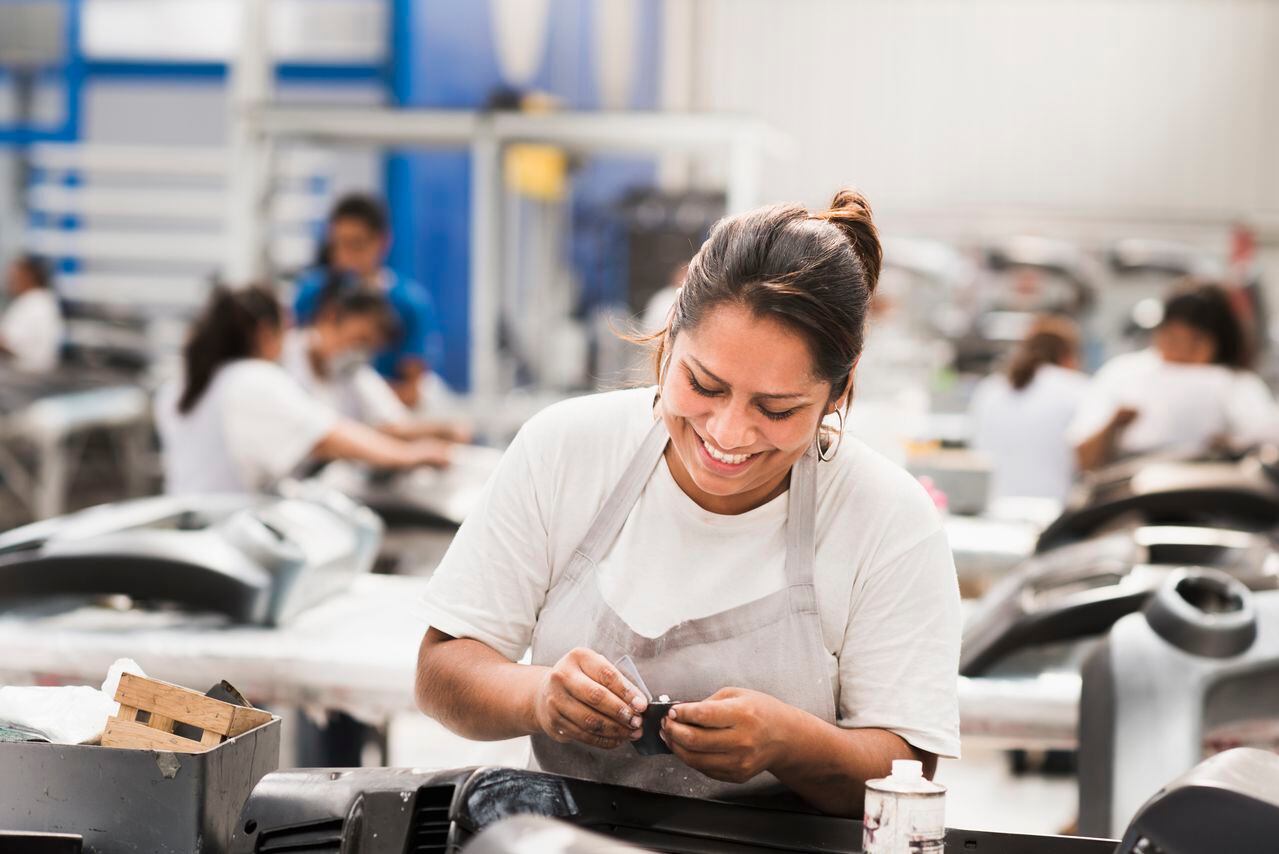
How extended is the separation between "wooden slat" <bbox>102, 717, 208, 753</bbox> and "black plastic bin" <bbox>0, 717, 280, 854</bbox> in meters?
0.03

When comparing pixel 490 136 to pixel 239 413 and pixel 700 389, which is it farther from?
pixel 700 389

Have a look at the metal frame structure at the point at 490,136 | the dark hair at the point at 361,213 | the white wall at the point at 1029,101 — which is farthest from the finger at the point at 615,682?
the white wall at the point at 1029,101

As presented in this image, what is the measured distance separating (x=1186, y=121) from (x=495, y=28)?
641 centimetres

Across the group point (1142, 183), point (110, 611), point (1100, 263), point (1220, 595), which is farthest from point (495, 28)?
point (1220, 595)

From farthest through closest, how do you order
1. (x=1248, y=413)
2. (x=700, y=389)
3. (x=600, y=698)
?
(x=1248, y=413) < (x=700, y=389) < (x=600, y=698)

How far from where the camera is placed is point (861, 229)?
169 cm

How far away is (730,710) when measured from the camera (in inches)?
60.1

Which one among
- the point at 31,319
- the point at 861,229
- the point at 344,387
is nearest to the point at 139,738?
the point at 861,229

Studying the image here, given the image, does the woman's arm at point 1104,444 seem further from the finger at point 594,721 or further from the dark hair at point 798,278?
the finger at point 594,721

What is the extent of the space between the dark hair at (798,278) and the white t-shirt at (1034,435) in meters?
4.36

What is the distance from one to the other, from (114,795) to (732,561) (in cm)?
71

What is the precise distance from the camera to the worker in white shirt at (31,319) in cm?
917

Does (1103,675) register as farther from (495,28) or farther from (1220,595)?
(495,28)

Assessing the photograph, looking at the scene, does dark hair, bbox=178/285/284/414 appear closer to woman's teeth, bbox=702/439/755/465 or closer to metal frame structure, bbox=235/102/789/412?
metal frame structure, bbox=235/102/789/412
